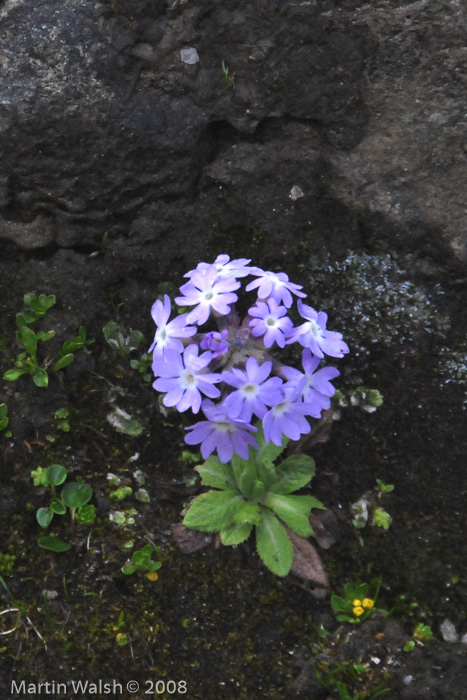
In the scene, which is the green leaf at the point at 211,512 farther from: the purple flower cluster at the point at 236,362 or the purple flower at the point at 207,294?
the purple flower at the point at 207,294

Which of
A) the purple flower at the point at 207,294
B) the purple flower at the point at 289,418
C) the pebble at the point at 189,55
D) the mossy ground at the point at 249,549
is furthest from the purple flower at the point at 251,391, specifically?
the pebble at the point at 189,55

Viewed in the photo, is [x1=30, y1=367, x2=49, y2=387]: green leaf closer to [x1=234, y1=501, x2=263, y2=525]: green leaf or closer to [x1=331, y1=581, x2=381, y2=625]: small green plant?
[x1=234, y1=501, x2=263, y2=525]: green leaf

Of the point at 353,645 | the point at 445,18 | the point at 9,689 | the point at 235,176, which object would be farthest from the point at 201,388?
the point at 445,18


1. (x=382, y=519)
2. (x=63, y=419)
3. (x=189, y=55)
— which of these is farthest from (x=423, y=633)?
(x=189, y=55)

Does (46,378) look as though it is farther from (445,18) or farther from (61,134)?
(445,18)

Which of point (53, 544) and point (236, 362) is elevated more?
point (236, 362)

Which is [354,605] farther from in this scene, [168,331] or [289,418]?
[168,331]

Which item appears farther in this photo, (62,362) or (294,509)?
(62,362)
